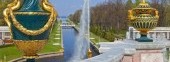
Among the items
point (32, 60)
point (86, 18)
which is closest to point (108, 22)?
point (86, 18)

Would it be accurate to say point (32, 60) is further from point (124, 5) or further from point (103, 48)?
point (124, 5)

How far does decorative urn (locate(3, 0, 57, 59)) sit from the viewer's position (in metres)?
5.08

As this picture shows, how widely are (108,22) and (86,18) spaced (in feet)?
90.6

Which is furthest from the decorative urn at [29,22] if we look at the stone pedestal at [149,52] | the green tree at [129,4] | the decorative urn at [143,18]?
the green tree at [129,4]

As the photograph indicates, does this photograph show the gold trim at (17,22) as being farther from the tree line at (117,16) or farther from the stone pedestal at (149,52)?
the tree line at (117,16)

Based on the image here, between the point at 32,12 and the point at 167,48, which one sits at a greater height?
the point at 32,12

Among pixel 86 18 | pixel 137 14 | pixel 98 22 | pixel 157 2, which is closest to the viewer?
pixel 137 14

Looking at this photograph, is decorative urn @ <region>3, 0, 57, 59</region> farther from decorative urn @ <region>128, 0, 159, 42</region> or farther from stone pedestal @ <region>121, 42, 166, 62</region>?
decorative urn @ <region>128, 0, 159, 42</region>

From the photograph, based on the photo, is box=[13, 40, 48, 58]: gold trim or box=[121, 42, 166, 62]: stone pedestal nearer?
box=[13, 40, 48, 58]: gold trim

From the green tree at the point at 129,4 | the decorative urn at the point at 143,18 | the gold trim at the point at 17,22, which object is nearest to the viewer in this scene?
the gold trim at the point at 17,22

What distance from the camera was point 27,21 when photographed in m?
5.08

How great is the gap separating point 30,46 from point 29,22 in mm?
286

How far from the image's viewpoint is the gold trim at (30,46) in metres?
5.11

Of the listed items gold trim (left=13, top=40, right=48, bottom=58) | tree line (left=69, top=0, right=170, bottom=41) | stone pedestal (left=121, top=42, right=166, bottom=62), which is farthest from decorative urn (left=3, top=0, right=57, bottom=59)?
tree line (left=69, top=0, right=170, bottom=41)
